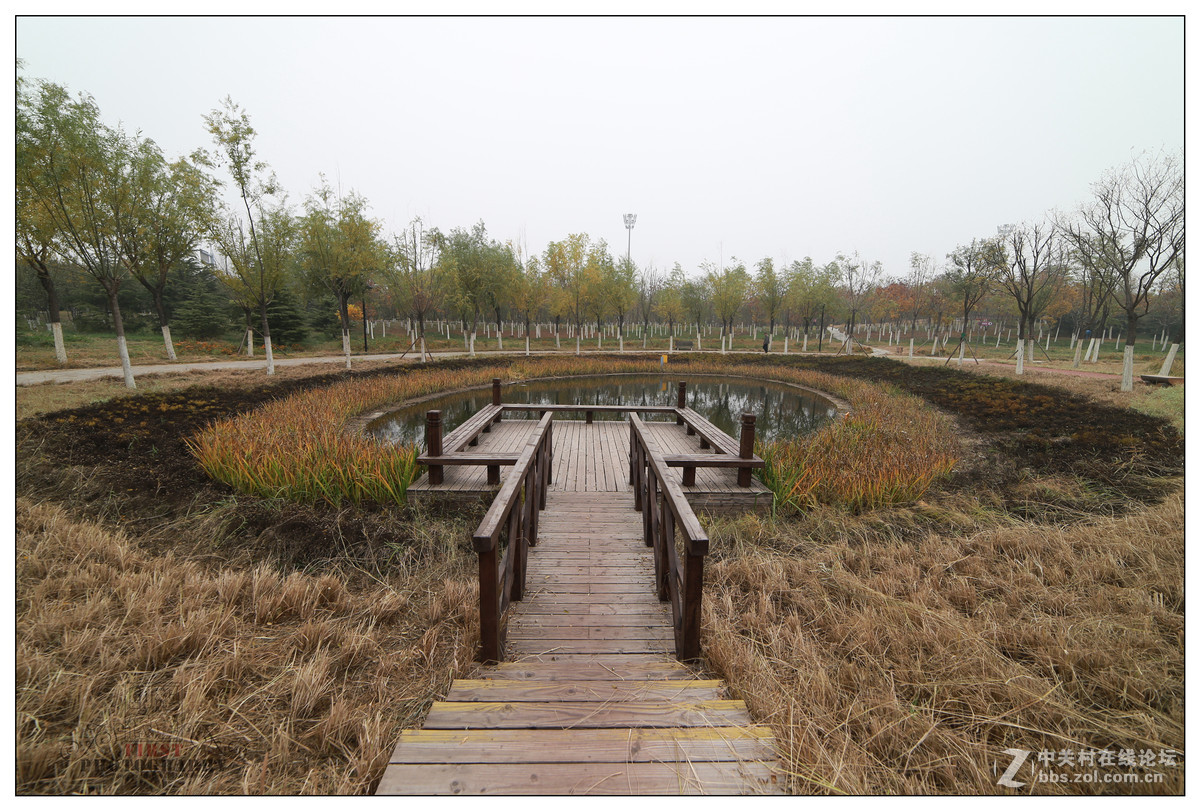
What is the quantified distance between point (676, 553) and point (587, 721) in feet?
4.44

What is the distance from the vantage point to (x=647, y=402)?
50.0ft

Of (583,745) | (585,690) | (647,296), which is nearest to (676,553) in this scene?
(585,690)

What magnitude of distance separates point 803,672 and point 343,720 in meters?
2.50

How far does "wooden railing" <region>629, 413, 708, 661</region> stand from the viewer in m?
2.55

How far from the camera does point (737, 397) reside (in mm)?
16766

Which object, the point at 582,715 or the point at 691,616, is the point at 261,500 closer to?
the point at 582,715

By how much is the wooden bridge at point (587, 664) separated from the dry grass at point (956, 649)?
1.01ft

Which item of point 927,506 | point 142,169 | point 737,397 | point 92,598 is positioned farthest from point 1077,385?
point 142,169

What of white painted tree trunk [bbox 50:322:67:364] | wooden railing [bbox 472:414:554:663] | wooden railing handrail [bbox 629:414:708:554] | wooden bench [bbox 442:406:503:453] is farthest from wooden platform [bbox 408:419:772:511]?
white painted tree trunk [bbox 50:322:67:364]

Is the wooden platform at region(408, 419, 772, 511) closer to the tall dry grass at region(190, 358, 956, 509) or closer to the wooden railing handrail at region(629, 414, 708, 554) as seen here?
the tall dry grass at region(190, 358, 956, 509)

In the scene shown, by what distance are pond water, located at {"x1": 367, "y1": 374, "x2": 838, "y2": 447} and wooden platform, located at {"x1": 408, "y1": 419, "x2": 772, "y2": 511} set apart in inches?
93.1

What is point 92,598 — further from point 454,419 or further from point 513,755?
point 454,419

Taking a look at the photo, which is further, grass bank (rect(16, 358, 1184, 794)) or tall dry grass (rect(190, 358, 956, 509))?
tall dry grass (rect(190, 358, 956, 509))

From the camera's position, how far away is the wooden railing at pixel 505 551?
8.22 feet
